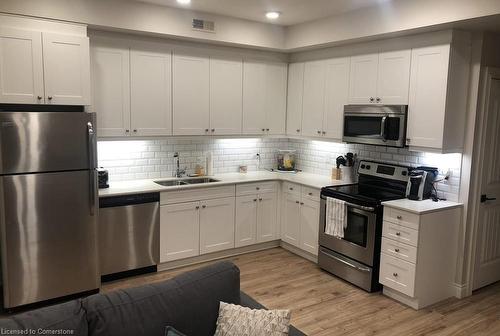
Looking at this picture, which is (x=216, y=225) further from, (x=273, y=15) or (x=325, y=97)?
(x=273, y=15)

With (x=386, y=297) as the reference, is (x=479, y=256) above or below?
above

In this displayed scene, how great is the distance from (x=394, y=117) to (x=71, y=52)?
10.2 feet

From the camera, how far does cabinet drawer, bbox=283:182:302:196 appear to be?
4.91 m

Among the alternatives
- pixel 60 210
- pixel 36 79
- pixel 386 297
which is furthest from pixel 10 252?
pixel 386 297

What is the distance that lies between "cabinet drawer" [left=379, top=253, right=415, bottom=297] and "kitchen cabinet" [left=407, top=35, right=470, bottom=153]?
1086 mm

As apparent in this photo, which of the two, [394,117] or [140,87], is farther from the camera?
[140,87]

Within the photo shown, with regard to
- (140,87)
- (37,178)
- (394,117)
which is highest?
(140,87)

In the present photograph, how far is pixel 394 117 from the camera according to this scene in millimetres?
4016

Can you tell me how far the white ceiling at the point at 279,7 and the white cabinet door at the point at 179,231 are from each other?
6.87 feet

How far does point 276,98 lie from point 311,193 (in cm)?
146

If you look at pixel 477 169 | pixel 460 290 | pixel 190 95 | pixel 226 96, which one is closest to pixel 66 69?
pixel 190 95

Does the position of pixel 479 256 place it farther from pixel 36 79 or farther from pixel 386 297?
pixel 36 79

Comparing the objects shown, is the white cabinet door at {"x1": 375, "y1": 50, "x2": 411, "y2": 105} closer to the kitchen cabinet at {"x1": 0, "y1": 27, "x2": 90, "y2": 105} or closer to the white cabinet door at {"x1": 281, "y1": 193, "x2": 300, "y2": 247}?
the white cabinet door at {"x1": 281, "y1": 193, "x2": 300, "y2": 247}

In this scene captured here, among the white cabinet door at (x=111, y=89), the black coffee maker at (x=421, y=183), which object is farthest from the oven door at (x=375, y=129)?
the white cabinet door at (x=111, y=89)
